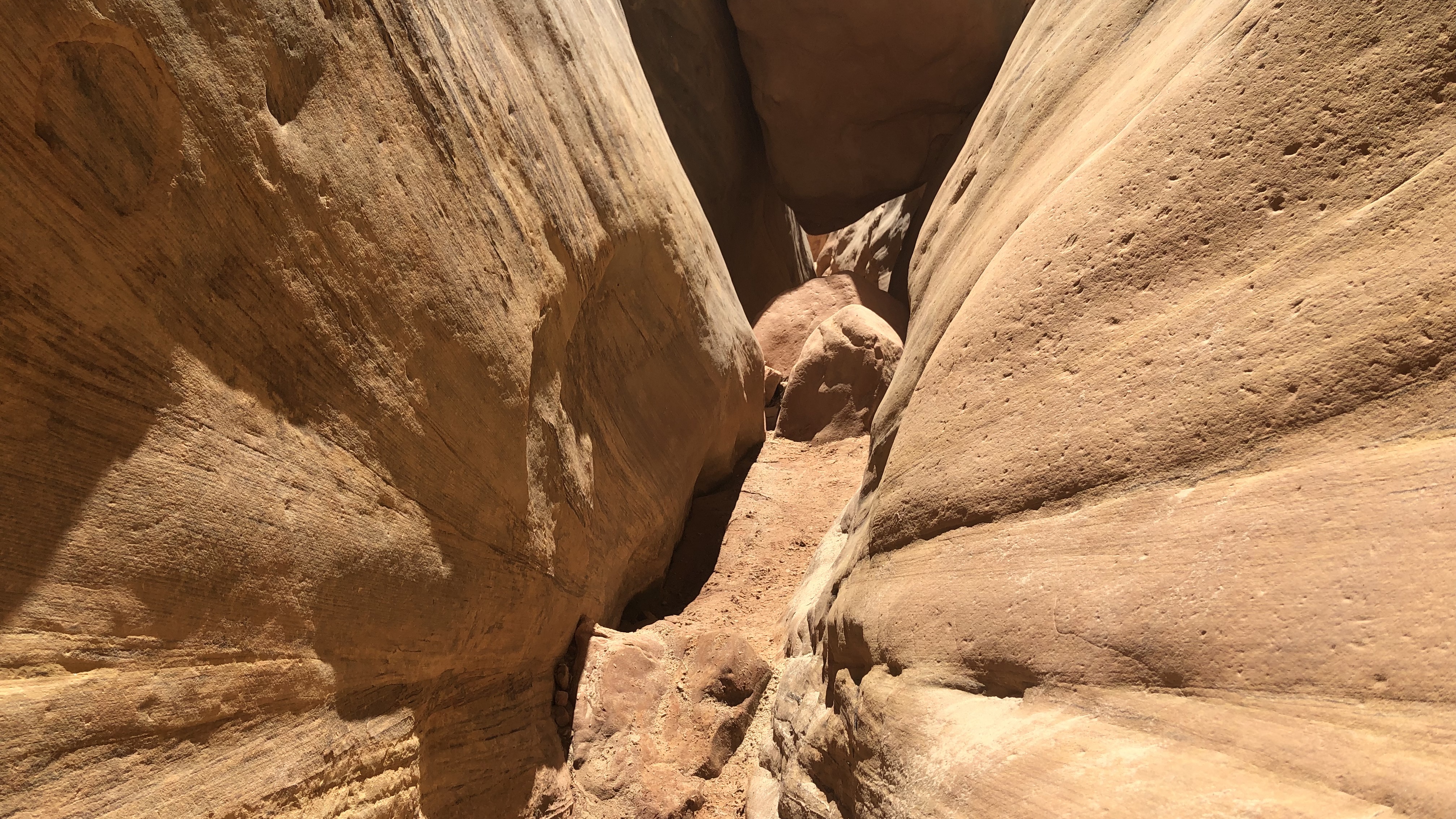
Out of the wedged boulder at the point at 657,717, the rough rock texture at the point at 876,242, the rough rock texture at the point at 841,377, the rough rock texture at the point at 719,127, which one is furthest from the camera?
the rough rock texture at the point at 876,242

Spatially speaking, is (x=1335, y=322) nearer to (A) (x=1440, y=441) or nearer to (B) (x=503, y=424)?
(A) (x=1440, y=441)

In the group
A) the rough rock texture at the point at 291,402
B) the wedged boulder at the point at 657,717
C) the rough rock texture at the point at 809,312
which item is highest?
the rough rock texture at the point at 809,312

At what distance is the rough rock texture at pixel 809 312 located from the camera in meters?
6.84

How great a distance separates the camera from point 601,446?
3.31m

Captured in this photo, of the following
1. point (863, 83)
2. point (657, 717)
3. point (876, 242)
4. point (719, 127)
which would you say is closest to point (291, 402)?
point (657, 717)

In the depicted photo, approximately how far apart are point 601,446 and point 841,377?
265 centimetres

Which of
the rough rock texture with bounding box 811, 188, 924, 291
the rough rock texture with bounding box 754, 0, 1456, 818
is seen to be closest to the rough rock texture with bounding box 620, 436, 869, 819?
the rough rock texture with bounding box 754, 0, 1456, 818

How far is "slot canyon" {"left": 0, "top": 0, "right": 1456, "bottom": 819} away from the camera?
133 cm

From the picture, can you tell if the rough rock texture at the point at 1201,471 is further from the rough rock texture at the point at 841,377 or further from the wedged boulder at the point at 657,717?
the rough rock texture at the point at 841,377

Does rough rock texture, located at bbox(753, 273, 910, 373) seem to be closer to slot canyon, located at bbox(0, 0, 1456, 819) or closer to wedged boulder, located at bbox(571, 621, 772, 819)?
slot canyon, located at bbox(0, 0, 1456, 819)

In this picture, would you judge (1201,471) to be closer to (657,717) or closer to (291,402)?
(291,402)

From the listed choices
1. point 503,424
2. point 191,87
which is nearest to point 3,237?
point 191,87

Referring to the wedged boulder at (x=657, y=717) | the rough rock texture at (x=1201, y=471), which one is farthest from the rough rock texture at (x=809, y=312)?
the rough rock texture at (x=1201, y=471)

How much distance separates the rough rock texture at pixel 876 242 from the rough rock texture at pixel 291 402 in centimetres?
500
